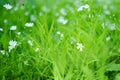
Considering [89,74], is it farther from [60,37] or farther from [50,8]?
[50,8]

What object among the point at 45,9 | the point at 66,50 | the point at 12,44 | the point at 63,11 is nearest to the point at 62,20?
the point at 63,11

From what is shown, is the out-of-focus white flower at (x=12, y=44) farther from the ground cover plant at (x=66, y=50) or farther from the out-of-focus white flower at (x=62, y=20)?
the out-of-focus white flower at (x=62, y=20)

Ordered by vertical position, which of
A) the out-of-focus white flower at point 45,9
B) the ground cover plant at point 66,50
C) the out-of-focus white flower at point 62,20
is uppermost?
the out-of-focus white flower at point 45,9

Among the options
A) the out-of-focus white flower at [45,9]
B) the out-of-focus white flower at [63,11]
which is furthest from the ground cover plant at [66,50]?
the out-of-focus white flower at [45,9]

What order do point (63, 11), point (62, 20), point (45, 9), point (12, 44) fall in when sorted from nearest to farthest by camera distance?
point (12, 44), point (62, 20), point (63, 11), point (45, 9)

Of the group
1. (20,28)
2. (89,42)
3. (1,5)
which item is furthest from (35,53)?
(1,5)

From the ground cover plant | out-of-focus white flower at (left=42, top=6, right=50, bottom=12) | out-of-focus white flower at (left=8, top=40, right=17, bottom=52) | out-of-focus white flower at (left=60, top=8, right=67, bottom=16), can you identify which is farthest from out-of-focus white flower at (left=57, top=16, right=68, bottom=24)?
out-of-focus white flower at (left=8, top=40, right=17, bottom=52)

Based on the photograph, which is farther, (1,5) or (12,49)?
(1,5)

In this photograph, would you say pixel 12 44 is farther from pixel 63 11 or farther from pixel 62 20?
A: pixel 63 11
